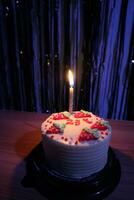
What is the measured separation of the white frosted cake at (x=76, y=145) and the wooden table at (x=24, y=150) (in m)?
0.09

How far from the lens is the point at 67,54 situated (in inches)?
39.2

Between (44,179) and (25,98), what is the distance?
1.67ft

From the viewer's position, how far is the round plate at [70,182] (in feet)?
2.15

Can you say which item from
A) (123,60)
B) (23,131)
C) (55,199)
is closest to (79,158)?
(55,199)

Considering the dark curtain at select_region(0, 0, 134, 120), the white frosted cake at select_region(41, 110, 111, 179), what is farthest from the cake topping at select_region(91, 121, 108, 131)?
the dark curtain at select_region(0, 0, 134, 120)

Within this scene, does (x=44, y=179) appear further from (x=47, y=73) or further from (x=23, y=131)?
(x=47, y=73)

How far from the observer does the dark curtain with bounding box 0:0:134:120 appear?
0.92 meters

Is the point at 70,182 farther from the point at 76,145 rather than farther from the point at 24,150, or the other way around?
the point at 24,150

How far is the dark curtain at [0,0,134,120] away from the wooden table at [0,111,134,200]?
93 mm

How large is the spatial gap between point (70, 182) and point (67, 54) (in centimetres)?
52

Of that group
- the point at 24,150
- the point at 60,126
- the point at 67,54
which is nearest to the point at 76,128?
the point at 60,126

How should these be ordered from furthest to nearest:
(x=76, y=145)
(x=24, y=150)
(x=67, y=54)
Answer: (x=67, y=54)
(x=24, y=150)
(x=76, y=145)

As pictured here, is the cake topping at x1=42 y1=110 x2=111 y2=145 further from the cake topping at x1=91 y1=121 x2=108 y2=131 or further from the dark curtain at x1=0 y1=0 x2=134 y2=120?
the dark curtain at x1=0 y1=0 x2=134 y2=120

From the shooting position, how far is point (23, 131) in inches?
38.2
